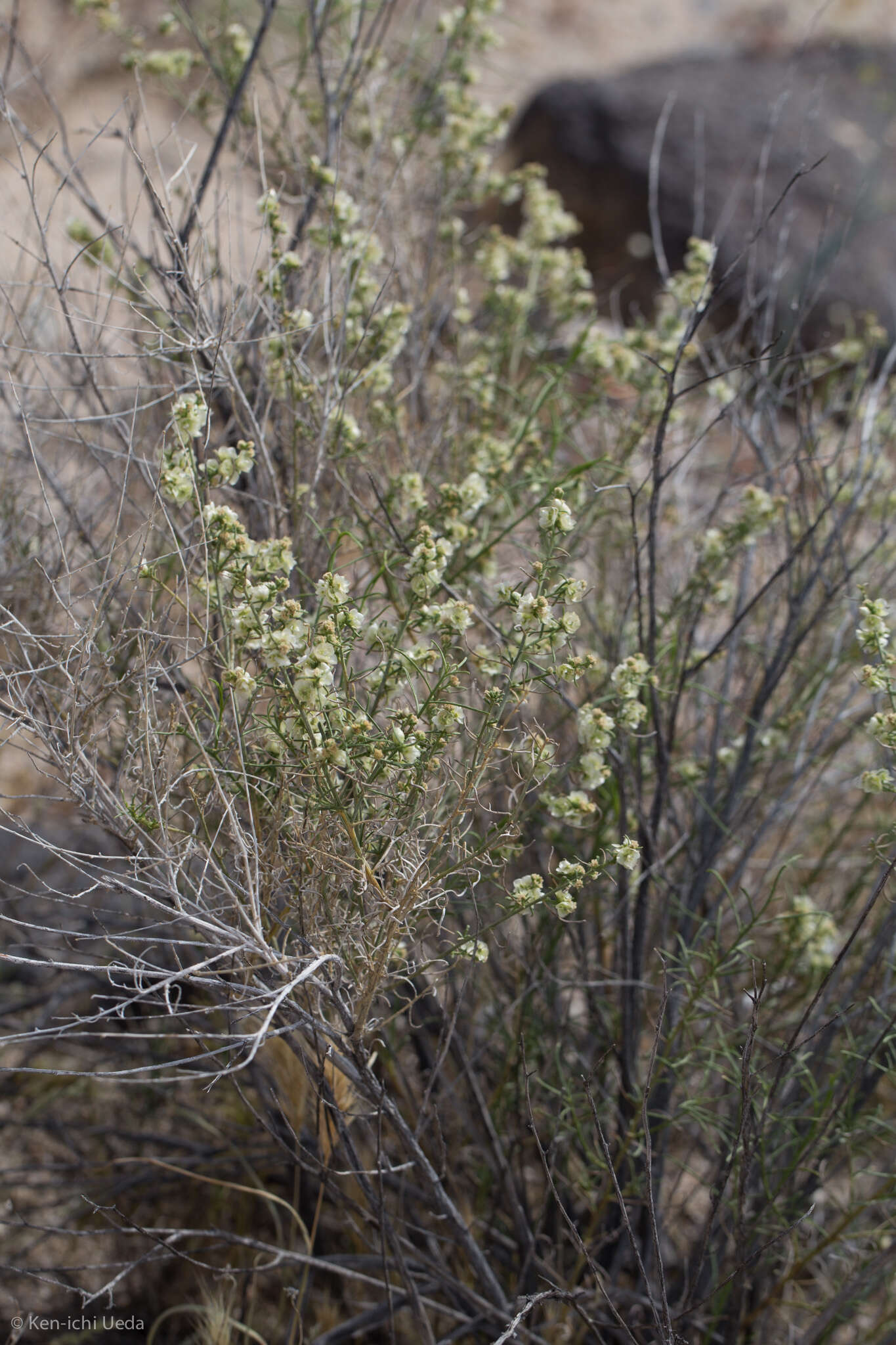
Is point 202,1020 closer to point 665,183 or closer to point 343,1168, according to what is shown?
point 343,1168

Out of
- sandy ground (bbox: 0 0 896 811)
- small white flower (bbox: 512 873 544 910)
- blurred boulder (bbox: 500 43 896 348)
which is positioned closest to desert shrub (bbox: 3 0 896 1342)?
small white flower (bbox: 512 873 544 910)

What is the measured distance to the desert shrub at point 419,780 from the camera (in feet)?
4.05

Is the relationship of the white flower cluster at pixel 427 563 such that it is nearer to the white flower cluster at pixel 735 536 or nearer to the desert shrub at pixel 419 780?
the desert shrub at pixel 419 780

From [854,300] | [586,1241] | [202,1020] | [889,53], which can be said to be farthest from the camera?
[889,53]

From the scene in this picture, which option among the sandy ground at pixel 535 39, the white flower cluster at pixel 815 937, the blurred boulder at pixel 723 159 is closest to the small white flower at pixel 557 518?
the white flower cluster at pixel 815 937

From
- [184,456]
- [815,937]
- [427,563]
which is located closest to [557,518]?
[427,563]

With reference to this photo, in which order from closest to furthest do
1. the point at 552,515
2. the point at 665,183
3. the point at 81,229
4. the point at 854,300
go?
the point at 552,515, the point at 81,229, the point at 854,300, the point at 665,183

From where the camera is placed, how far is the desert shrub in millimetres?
1234

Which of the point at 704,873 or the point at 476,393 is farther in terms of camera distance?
the point at 476,393

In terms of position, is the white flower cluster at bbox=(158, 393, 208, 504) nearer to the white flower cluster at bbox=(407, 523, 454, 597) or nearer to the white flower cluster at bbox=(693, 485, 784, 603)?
the white flower cluster at bbox=(407, 523, 454, 597)

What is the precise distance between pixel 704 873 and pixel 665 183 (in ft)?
15.2

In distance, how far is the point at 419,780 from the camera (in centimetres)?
121

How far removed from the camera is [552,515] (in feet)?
4.08

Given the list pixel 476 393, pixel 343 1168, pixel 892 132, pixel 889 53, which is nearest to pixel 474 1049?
pixel 343 1168
